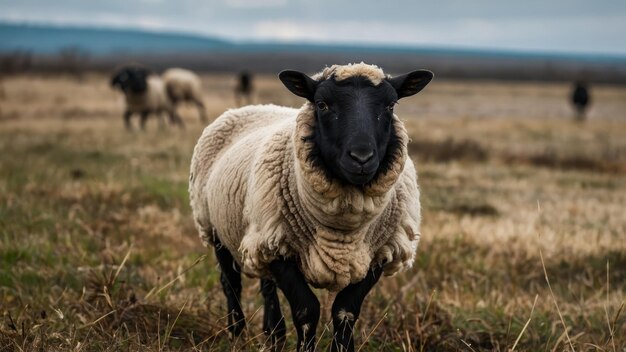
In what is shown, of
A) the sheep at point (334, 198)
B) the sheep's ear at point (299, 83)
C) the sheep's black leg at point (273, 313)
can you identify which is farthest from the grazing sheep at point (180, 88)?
the sheep's ear at point (299, 83)

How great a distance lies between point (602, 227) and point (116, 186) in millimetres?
6452

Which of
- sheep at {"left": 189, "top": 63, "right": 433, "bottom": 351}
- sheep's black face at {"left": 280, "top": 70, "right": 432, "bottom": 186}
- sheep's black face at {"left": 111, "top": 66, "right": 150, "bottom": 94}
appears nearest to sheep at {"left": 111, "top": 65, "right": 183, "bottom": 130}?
sheep's black face at {"left": 111, "top": 66, "right": 150, "bottom": 94}

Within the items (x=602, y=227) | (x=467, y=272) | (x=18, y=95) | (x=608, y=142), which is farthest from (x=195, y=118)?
(x=467, y=272)

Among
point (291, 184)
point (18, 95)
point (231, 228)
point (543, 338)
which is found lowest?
point (18, 95)

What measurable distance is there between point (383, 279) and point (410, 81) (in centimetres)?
270

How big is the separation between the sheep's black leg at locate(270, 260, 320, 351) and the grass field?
35cm

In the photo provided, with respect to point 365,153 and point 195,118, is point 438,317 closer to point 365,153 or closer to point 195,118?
point 365,153

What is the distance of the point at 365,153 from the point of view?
3.65 metres

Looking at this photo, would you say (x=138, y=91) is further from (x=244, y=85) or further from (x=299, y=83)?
(x=299, y=83)

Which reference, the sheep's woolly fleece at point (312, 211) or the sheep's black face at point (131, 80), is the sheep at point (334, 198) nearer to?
the sheep's woolly fleece at point (312, 211)

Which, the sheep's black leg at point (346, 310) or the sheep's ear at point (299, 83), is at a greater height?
the sheep's ear at point (299, 83)

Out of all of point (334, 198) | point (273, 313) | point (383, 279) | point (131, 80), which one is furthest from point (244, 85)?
point (334, 198)

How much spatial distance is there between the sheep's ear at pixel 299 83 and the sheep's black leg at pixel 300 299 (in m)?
0.98

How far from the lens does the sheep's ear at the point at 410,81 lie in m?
4.25
